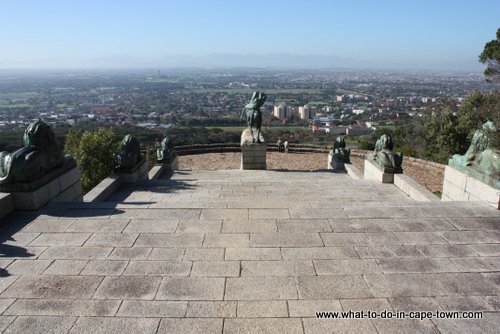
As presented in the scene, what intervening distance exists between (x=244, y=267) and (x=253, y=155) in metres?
9.76

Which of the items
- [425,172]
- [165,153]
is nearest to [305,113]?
[425,172]

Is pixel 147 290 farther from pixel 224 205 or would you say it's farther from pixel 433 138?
pixel 433 138

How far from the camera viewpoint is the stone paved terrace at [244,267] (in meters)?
2.92

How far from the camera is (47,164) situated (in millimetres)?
5637

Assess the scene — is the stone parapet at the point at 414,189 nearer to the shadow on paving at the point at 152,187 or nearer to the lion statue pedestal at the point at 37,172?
the shadow on paving at the point at 152,187

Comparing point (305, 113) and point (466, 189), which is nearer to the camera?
point (466, 189)

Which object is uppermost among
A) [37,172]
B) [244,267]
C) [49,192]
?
[37,172]

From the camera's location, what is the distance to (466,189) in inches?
240

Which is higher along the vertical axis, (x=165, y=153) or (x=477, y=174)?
(x=477, y=174)

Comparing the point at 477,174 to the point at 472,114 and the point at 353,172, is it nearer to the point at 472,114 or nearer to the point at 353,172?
the point at 353,172

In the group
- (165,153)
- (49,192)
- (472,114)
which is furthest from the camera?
(472,114)

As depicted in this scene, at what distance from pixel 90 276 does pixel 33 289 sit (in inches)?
18.8

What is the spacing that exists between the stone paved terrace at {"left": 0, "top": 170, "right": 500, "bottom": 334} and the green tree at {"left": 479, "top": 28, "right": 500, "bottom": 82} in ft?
41.0

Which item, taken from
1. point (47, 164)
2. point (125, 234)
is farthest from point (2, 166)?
point (125, 234)
